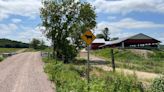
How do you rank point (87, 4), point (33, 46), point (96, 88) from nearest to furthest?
point (96, 88), point (87, 4), point (33, 46)

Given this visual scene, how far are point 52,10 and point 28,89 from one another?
39.6m

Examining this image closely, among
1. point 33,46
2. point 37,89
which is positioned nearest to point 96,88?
point 37,89

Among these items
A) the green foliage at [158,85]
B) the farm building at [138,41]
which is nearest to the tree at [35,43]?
the farm building at [138,41]

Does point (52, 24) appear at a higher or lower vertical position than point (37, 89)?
higher

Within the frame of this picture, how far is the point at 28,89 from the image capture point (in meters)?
17.7

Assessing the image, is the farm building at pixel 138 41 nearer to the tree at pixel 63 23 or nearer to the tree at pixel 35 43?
the tree at pixel 63 23

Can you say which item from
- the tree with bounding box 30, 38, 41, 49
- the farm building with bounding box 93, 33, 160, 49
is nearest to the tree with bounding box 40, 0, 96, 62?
the farm building with bounding box 93, 33, 160, 49

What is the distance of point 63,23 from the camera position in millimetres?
55906

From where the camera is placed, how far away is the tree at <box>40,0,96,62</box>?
182 feet

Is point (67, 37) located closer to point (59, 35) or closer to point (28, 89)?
point (59, 35)

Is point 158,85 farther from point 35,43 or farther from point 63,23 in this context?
point 35,43

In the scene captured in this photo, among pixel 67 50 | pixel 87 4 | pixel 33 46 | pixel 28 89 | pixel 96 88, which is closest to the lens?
pixel 96 88

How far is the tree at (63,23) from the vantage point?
182 ft

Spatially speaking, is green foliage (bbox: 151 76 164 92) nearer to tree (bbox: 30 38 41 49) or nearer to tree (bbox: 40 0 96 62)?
tree (bbox: 40 0 96 62)
